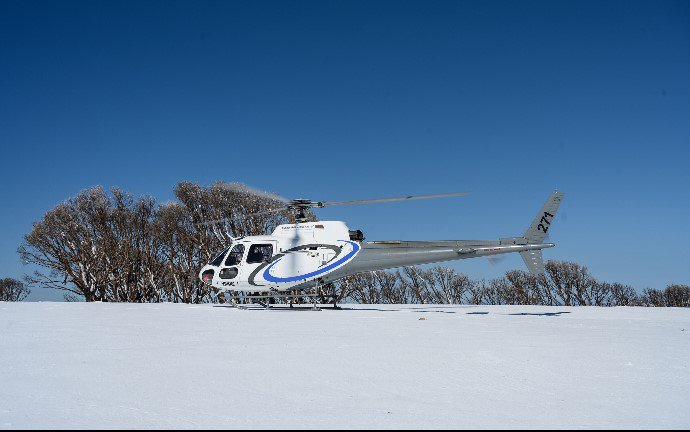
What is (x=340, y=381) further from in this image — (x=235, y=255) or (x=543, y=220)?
(x=235, y=255)

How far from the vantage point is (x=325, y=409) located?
2506mm

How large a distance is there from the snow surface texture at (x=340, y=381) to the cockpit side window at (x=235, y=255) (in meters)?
9.30

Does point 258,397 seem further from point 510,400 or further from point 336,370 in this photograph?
point 510,400

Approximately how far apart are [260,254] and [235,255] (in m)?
0.84

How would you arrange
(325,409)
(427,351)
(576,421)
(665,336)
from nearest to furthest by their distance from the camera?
(576,421) → (325,409) → (427,351) → (665,336)

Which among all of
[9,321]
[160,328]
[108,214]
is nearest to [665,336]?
[160,328]

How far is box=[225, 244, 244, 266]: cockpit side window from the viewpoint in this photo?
15047 millimetres

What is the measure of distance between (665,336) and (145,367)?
6.09 metres

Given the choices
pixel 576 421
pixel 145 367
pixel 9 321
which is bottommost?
pixel 576 421

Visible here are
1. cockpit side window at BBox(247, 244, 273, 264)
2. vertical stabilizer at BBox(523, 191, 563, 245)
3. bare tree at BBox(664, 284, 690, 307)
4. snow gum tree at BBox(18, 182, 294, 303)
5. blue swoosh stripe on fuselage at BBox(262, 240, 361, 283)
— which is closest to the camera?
vertical stabilizer at BBox(523, 191, 563, 245)

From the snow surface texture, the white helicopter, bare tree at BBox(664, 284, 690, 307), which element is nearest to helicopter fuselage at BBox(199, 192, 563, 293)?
the white helicopter

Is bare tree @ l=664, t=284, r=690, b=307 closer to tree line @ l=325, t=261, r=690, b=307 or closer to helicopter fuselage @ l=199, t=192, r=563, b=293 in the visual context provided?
tree line @ l=325, t=261, r=690, b=307

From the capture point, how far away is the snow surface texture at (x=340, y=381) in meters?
2.36

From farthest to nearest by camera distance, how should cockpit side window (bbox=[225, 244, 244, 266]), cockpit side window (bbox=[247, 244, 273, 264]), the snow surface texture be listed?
cockpit side window (bbox=[225, 244, 244, 266]), cockpit side window (bbox=[247, 244, 273, 264]), the snow surface texture
